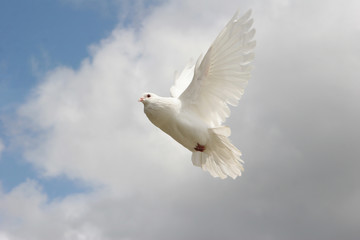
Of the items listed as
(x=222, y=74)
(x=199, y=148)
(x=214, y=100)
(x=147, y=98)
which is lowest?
(x=199, y=148)

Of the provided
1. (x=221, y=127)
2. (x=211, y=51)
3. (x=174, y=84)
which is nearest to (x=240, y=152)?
(x=221, y=127)

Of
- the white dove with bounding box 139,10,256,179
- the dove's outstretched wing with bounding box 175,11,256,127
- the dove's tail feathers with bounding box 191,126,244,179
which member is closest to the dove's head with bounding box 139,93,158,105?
the white dove with bounding box 139,10,256,179

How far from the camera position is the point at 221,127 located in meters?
8.33

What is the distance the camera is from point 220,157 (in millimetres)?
8953

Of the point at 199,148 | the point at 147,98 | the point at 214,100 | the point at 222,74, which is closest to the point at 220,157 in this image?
the point at 199,148

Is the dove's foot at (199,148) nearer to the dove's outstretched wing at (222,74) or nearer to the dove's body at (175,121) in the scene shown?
the dove's body at (175,121)

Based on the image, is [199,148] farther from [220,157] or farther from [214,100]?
[214,100]

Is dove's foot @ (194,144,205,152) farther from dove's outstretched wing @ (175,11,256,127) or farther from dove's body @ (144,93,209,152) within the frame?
dove's outstretched wing @ (175,11,256,127)

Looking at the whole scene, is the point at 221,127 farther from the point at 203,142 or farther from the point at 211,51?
the point at 211,51

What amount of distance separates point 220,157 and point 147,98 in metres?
1.95

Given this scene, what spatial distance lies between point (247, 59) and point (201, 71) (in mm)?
862

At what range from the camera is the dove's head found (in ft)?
27.2

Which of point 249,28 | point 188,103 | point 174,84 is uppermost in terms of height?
point 174,84

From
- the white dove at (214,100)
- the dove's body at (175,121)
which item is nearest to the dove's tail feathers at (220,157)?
the white dove at (214,100)
